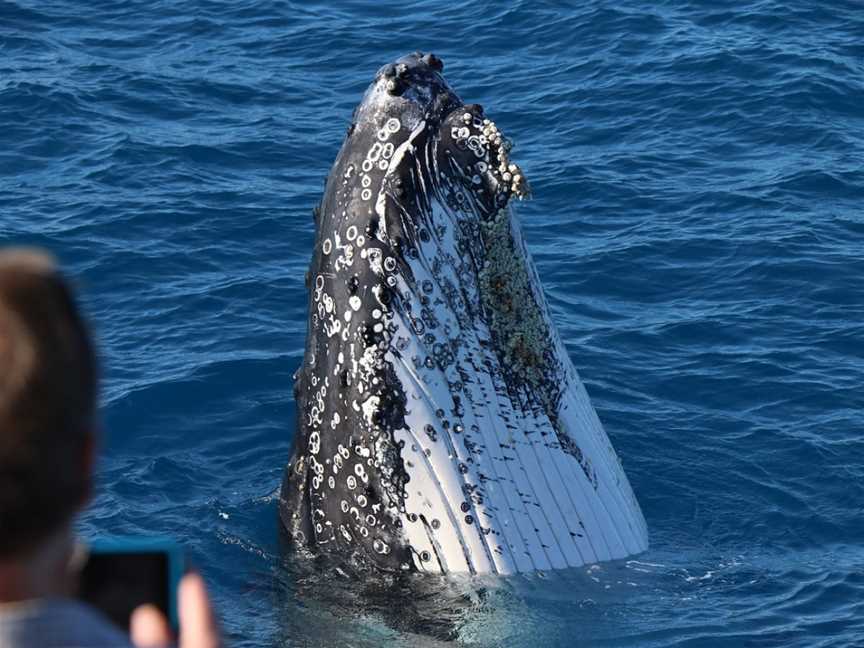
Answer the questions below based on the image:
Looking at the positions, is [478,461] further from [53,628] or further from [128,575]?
[53,628]

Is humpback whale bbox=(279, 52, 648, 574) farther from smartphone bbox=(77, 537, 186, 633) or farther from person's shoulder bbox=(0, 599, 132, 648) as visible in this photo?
person's shoulder bbox=(0, 599, 132, 648)

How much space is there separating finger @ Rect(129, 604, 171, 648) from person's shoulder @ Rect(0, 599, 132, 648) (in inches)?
4.0

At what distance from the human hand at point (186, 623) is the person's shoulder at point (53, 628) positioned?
0.10 metres

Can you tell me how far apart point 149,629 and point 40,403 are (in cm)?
51

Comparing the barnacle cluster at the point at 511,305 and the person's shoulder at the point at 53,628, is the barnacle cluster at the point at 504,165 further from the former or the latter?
the person's shoulder at the point at 53,628

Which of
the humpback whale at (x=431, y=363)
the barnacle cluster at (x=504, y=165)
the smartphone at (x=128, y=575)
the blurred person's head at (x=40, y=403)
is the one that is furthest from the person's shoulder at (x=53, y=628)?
the barnacle cluster at (x=504, y=165)

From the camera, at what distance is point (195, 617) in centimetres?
262

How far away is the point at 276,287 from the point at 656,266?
13.4ft

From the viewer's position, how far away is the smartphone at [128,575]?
9.20ft

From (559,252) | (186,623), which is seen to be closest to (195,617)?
(186,623)

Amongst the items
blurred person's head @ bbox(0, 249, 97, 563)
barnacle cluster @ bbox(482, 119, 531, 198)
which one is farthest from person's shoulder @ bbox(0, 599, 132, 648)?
barnacle cluster @ bbox(482, 119, 531, 198)

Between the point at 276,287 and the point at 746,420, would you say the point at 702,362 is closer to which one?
the point at 746,420

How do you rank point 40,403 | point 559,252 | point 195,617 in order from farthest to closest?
point 559,252 < point 195,617 < point 40,403

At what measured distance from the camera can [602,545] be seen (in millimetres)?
9055
